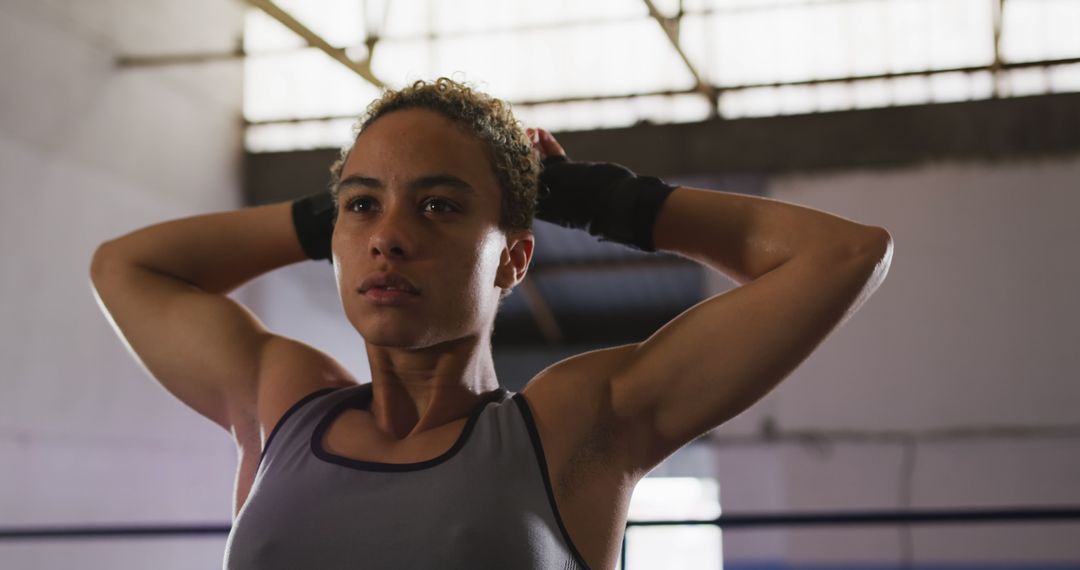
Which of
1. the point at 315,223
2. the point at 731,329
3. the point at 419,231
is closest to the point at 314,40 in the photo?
the point at 315,223

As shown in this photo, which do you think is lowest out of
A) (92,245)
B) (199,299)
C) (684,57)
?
(199,299)

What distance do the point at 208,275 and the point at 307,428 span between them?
334 mm

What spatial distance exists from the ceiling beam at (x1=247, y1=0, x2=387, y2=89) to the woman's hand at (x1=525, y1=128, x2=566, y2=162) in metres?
3.07

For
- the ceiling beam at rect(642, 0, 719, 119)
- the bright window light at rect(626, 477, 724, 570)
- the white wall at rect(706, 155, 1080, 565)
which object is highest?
the ceiling beam at rect(642, 0, 719, 119)

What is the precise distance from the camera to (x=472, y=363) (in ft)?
3.49

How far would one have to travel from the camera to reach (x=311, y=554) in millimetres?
895

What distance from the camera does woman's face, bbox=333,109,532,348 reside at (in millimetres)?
969

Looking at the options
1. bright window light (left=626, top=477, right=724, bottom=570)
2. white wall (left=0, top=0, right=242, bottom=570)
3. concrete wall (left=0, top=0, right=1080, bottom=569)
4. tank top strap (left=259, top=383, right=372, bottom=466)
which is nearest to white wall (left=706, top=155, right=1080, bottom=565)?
concrete wall (left=0, top=0, right=1080, bottom=569)

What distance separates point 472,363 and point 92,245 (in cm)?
490

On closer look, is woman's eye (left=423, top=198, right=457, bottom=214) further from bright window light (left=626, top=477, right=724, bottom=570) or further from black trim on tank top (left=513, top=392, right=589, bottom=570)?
bright window light (left=626, top=477, right=724, bottom=570)

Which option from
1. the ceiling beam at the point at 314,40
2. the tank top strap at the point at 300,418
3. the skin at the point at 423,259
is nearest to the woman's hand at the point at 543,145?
the skin at the point at 423,259

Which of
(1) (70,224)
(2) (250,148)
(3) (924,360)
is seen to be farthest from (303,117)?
(3) (924,360)

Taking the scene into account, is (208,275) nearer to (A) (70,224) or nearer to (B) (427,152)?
(B) (427,152)

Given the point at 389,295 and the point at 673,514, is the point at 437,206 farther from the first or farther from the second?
the point at 673,514
